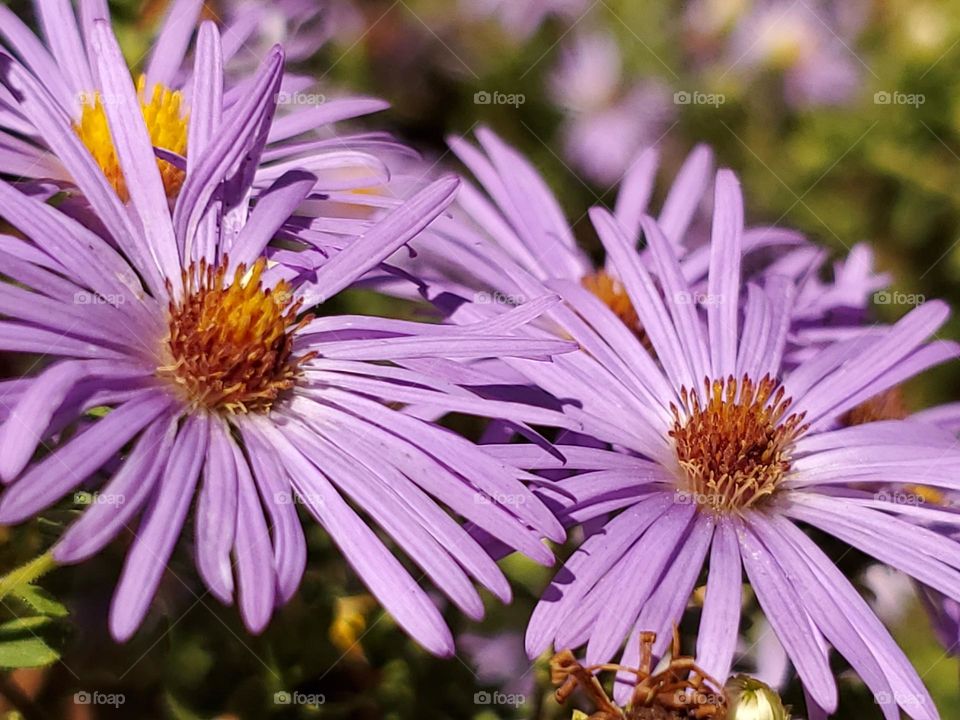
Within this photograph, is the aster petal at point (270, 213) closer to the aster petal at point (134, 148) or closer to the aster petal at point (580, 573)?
the aster petal at point (134, 148)

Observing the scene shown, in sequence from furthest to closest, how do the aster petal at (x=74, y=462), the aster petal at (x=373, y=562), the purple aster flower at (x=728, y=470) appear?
the purple aster flower at (x=728, y=470) → the aster petal at (x=373, y=562) → the aster petal at (x=74, y=462)

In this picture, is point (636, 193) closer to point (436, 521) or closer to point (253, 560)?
point (436, 521)

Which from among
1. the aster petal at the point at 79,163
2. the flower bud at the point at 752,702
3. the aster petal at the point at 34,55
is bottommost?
the flower bud at the point at 752,702

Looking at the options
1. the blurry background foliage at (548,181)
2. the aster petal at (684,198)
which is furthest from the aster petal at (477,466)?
the aster petal at (684,198)

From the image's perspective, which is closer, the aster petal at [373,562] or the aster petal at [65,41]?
the aster petal at [373,562]

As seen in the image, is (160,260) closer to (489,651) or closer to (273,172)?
(273,172)

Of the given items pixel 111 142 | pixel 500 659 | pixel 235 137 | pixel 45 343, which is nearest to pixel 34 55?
pixel 111 142

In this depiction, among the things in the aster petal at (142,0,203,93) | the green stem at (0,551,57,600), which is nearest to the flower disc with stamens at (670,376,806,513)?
the green stem at (0,551,57,600)
